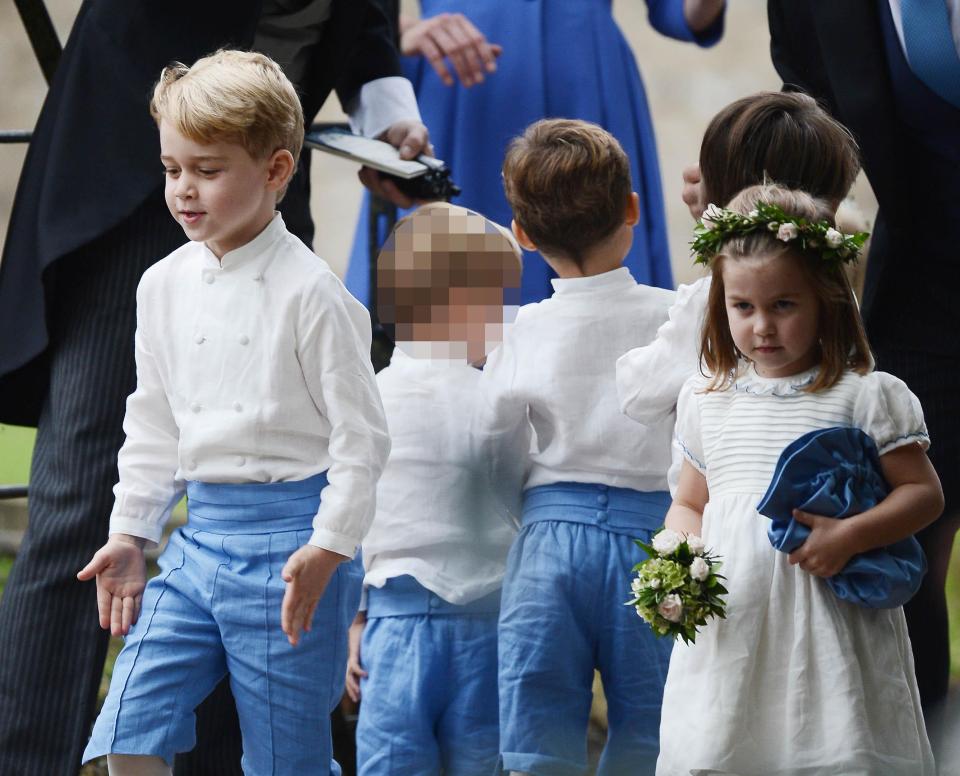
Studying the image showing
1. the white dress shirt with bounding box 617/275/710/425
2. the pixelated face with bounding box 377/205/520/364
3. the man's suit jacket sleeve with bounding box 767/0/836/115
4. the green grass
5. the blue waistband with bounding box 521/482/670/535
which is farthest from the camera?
the green grass

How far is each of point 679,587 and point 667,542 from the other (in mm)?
85

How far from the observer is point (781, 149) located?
2781 mm

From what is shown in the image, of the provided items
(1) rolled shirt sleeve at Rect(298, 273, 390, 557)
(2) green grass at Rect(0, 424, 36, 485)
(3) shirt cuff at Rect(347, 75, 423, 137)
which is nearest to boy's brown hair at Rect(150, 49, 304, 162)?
(1) rolled shirt sleeve at Rect(298, 273, 390, 557)

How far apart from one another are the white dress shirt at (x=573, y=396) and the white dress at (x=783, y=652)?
309 mm

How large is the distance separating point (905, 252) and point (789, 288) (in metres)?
0.64

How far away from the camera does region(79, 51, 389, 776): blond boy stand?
99.0 inches

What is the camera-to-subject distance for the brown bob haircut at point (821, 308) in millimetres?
2502

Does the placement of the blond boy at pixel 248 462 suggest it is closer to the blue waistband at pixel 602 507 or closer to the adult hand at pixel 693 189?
the blue waistband at pixel 602 507

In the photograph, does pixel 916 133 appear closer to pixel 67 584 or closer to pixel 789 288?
pixel 789 288

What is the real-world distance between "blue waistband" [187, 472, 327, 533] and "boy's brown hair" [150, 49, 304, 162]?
20.8 inches

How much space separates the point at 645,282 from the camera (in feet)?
11.9

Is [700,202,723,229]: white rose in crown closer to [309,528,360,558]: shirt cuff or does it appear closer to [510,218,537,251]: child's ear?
[510,218,537,251]: child's ear

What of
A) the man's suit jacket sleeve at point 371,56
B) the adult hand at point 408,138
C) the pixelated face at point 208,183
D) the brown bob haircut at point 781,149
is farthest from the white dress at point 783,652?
the man's suit jacket sleeve at point 371,56

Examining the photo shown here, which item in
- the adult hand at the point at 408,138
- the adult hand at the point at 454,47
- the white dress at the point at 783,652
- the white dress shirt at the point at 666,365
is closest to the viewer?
the white dress at the point at 783,652
